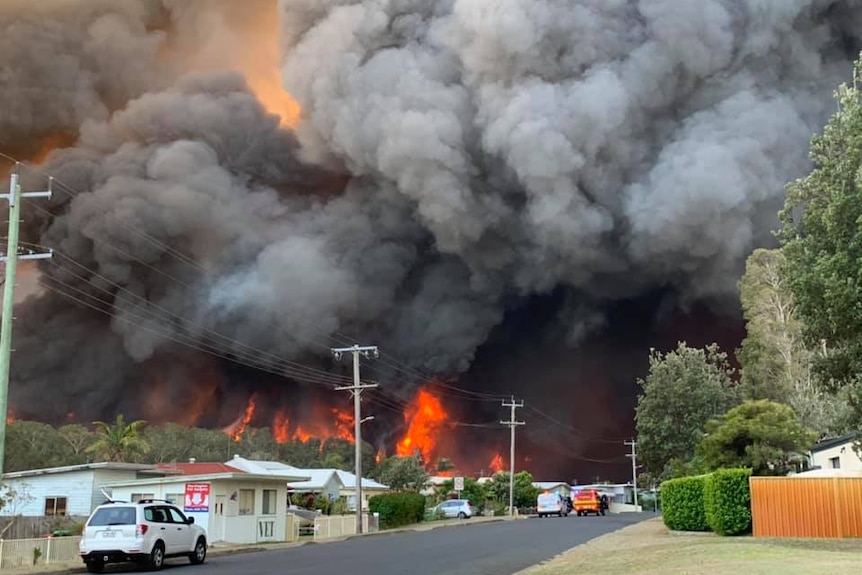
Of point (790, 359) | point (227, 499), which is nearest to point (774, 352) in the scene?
point (790, 359)

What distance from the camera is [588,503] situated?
63.2 meters

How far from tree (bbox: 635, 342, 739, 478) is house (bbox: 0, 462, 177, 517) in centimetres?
2616

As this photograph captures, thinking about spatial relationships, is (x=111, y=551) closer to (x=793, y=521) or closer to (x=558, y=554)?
(x=558, y=554)

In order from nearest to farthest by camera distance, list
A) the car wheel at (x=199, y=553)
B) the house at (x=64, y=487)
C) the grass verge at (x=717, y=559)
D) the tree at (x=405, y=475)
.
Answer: the grass verge at (x=717, y=559), the car wheel at (x=199, y=553), the house at (x=64, y=487), the tree at (x=405, y=475)

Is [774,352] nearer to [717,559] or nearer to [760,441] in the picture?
[760,441]

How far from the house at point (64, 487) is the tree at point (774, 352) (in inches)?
1251

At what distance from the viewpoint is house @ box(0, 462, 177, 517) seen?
116 feet

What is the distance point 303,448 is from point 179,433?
17.4m

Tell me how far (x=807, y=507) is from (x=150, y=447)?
56213 millimetres

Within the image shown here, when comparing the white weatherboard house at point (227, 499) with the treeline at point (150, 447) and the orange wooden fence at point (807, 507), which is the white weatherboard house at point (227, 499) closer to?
the orange wooden fence at point (807, 507)

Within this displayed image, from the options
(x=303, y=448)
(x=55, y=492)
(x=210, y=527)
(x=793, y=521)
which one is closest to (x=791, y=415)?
(x=793, y=521)

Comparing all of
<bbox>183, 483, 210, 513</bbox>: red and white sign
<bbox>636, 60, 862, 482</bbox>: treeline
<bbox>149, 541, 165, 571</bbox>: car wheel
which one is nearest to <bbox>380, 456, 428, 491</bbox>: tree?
<bbox>636, 60, 862, 482</bbox>: treeline

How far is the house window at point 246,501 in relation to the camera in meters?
32.1

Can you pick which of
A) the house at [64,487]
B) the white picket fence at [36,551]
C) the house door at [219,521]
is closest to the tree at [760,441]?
the house door at [219,521]
